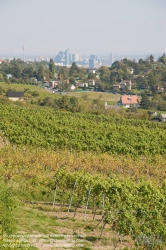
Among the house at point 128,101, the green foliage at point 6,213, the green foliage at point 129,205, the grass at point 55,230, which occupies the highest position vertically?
the green foliage at point 6,213

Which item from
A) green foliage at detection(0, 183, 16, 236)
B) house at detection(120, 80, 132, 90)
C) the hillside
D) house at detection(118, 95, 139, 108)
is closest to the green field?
house at detection(118, 95, 139, 108)

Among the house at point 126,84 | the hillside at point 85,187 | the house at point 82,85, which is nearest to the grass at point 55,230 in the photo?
the hillside at point 85,187

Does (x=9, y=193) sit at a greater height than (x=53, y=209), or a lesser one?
greater

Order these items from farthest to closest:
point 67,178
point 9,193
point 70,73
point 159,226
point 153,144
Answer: point 70,73 < point 153,144 < point 67,178 < point 9,193 < point 159,226

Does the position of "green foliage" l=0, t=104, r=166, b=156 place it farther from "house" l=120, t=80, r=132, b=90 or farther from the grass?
"house" l=120, t=80, r=132, b=90

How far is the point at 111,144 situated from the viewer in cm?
2539

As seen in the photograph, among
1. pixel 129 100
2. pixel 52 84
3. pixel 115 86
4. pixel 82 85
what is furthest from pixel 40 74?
pixel 129 100

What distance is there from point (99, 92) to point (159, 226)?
248 feet

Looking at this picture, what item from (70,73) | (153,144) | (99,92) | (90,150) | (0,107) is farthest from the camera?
(70,73)

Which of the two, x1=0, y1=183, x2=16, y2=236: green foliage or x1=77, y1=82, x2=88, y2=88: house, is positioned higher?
x1=0, y1=183, x2=16, y2=236: green foliage

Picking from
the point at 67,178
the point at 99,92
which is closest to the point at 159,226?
the point at 67,178

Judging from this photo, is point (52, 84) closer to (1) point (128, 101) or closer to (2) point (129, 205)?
(1) point (128, 101)

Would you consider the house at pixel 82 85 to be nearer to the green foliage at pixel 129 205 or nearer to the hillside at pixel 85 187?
the hillside at pixel 85 187

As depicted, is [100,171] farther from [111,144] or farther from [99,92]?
[99,92]
